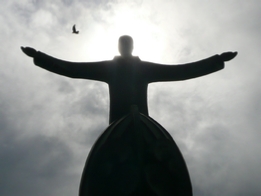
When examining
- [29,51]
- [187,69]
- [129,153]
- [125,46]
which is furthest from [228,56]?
[29,51]

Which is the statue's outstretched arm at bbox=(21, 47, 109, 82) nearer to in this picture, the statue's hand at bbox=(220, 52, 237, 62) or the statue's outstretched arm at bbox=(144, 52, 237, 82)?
the statue's outstretched arm at bbox=(144, 52, 237, 82)

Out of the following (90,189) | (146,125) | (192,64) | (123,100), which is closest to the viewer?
(90,189)

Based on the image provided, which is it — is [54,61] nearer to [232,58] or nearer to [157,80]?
[157,80]

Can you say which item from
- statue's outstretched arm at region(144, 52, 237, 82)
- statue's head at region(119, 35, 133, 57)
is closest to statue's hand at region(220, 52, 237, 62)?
statue's outstretched arm at region(144, 52, 237, 82)

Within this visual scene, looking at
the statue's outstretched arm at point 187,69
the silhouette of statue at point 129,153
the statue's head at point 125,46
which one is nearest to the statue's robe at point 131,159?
the silhouette of statue at point 129,153

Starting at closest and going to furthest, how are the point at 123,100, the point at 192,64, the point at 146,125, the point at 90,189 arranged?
the point at 90,189 → the point at 146,125 → the point at 123,100 → the point at 192,64

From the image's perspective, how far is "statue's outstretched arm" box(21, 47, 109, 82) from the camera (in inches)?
230

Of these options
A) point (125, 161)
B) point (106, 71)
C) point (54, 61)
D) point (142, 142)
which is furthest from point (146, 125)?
point (54, 61)

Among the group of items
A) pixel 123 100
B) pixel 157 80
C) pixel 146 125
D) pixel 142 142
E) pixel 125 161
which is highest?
pixel 157 80

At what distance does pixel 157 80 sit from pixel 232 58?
1483 mm

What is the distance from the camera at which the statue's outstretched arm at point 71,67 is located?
585 cm

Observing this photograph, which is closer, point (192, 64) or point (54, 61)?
point (54, 61)

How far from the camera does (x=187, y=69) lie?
6.33 metres

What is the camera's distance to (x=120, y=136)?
4.94 metres
